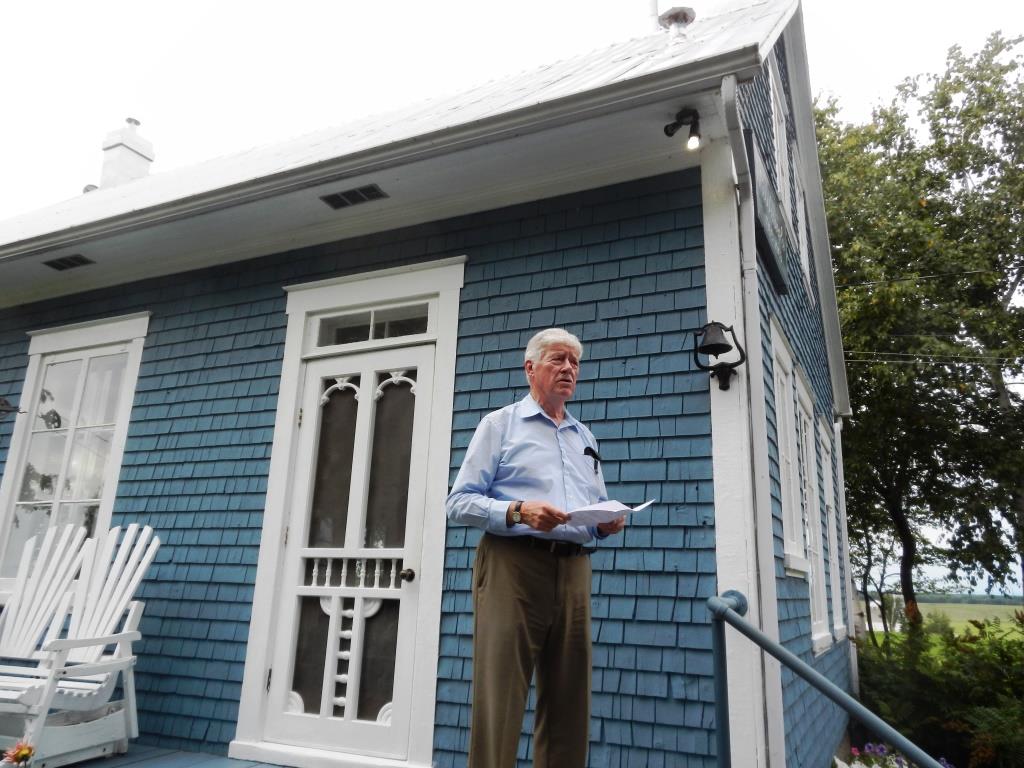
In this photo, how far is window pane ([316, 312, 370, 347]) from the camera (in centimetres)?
418

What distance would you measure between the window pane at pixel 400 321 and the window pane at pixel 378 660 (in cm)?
139

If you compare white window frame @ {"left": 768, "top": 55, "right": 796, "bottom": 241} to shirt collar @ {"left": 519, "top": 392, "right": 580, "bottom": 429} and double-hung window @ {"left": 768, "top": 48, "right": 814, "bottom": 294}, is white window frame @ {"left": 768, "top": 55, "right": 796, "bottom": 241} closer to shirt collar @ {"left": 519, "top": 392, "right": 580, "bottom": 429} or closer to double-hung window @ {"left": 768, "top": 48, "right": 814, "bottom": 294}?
double-hung window @ {"left": 768, "top": 48, "right": 814, "bottom": 294}

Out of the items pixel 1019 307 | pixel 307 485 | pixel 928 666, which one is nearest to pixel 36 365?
pixel 307 485

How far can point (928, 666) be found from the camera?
6105 mm

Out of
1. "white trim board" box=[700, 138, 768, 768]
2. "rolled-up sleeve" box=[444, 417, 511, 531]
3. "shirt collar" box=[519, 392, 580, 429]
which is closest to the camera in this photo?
"rolled-up sleeve" box=[444, 417, 511, 531]

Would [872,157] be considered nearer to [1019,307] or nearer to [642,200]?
[1019,307]

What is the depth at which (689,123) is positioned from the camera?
323 centimetres

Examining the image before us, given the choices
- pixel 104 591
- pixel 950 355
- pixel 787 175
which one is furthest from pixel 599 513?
pixel 950 355

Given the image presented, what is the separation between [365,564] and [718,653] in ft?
6.34

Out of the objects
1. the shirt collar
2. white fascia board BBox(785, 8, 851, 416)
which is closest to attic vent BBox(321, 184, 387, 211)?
the shirt collar

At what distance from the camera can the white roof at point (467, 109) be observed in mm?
3316

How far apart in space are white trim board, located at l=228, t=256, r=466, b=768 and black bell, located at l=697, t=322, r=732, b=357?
1.27 meters

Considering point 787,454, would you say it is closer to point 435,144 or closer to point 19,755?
point 435,144

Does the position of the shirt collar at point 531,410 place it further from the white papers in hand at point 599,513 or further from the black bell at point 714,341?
the black bell at point 714,341
